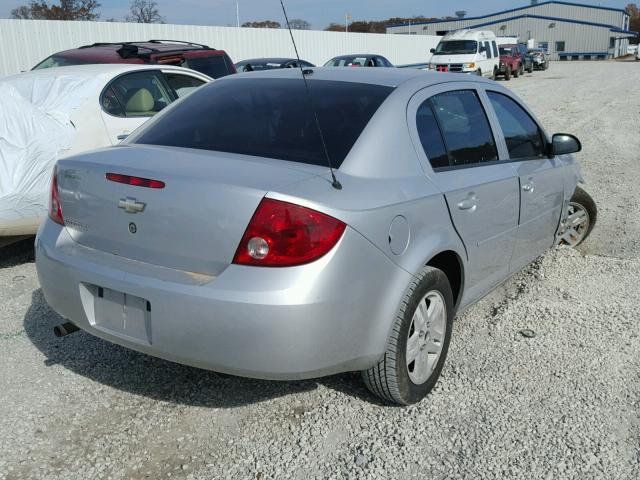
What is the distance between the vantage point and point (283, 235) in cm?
262

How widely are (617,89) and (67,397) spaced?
2681cm

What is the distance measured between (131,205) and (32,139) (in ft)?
10.0

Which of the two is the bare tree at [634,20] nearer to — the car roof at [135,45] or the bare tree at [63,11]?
the bare tree at [63,11]

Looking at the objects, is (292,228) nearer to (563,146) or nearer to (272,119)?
(272,119)

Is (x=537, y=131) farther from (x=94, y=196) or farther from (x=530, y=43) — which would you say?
(x=530, y=43)

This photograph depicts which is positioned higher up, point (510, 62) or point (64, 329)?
point (64, 329)

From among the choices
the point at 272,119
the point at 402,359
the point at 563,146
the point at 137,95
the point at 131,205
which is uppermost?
the point at 272,119

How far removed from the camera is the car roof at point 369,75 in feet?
11.8

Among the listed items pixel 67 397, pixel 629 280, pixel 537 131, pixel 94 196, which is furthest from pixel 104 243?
pixel 629 280

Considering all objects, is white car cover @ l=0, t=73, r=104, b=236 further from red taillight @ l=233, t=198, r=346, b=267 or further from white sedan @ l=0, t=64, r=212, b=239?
red taillight @ l=233, t=198, r=346, b=267

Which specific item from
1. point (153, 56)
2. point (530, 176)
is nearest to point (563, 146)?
point (530, 176)

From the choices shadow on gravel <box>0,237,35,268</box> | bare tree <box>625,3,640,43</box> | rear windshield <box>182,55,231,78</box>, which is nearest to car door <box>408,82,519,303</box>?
shadow on gravel <box>0,237,35,268</box>

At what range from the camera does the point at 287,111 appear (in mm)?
3443

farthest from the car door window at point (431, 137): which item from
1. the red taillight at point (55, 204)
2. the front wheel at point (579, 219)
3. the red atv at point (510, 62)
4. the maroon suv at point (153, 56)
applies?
the red atv at point (510, 62)
